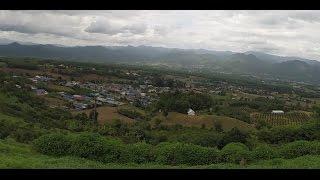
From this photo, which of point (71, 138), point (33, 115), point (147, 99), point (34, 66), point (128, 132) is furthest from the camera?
point (34, 66)

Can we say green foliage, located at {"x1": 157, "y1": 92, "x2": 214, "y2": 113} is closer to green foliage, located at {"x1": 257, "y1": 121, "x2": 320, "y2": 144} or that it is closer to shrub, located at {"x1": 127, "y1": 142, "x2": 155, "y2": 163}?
green foliage, located at {"x1": 257, "y1": 121, "x2": 320, "y2": 144}

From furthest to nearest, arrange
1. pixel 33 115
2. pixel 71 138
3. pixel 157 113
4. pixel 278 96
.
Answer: pixel 278 96
pixel 157 113
pixel 33 115
pixel 71 138

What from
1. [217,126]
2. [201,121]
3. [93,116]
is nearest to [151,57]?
[201,121]

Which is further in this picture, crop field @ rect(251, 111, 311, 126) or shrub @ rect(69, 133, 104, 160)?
crop field @ rect(251, 111, 311, 126)

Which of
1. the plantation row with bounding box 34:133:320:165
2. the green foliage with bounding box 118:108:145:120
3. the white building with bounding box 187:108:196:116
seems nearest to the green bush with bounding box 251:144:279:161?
the plantation row with bounding box 34:133:320:165

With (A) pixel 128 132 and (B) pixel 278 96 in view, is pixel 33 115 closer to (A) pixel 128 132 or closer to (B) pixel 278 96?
(A) pixel 128 132
